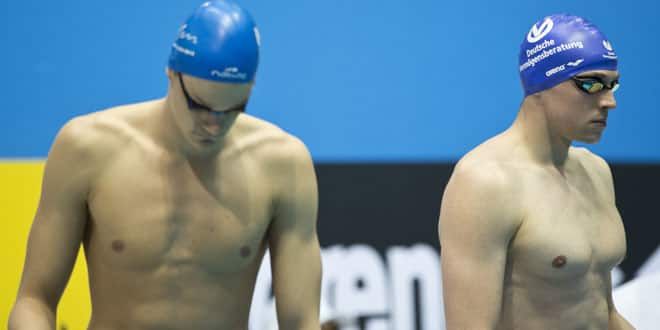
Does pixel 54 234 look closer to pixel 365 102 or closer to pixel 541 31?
pixel 541 31

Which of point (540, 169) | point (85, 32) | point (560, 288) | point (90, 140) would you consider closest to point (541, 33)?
point (540, 169)

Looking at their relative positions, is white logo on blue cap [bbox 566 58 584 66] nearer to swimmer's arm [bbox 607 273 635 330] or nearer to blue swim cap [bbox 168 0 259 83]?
swimmer's arm [bbox 607 273 635 330]

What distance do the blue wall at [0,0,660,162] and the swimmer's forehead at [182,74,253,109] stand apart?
2.42m

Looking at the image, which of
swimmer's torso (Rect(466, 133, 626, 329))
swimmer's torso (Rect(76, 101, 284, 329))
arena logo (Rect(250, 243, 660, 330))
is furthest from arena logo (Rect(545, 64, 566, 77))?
arena logo (Rect(250, 243, 660, 330))

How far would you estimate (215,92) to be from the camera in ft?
9.38

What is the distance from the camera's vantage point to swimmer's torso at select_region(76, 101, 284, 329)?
10.1 ft

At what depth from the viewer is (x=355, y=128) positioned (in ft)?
18.3

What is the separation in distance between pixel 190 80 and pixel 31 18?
2.56 m

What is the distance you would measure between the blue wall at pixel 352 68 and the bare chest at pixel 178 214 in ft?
7.04

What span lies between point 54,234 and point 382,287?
2.60 meters

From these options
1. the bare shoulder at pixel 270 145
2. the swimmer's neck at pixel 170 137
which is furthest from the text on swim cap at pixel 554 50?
the swimmer's neck at pixel 170 137

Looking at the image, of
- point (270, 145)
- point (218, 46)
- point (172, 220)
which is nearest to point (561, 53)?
point (270, 145)

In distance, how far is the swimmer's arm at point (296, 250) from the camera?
10.6 feet

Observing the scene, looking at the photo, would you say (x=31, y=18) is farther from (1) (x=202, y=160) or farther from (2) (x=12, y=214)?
(1) (x=202, y=160)
